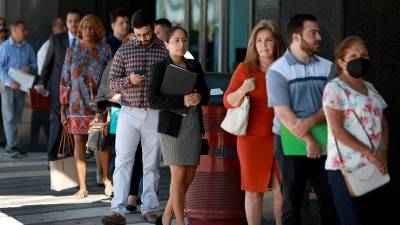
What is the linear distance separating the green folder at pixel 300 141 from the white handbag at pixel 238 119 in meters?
0.66

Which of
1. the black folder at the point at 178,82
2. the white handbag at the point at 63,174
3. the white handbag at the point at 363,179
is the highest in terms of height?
Result: the black folder at the point at 178,82

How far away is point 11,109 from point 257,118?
26.5ft

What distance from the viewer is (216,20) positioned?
43.7 feet

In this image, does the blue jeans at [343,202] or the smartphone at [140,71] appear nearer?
the blue jeans at [343,202]

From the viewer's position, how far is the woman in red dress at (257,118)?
24.7ft

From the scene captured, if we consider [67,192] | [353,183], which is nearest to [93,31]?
[67,192]

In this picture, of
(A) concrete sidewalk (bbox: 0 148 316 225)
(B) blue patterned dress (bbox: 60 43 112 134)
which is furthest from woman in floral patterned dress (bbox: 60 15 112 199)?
(A) concrete sidewalk (bbox: 0 148 316 225)

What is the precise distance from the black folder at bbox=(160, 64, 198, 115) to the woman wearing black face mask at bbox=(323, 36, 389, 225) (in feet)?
6.02

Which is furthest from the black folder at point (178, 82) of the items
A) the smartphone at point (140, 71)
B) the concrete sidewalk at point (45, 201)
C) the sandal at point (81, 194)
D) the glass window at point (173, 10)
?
the glass window at point (173, 10)

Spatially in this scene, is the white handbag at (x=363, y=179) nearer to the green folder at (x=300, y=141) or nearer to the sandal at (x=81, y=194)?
the green folder at (x=300, y=141)

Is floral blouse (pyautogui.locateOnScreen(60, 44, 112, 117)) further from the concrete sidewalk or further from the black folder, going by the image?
the black folder

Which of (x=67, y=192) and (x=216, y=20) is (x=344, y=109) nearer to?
(x=67, y=192)

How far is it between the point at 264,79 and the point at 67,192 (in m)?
4.37

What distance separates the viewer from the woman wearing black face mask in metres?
6.25
